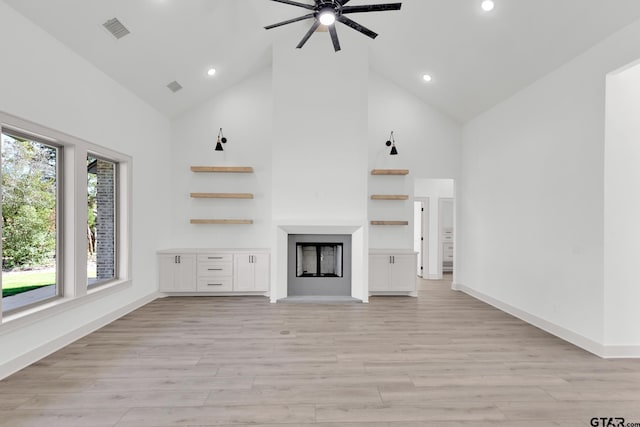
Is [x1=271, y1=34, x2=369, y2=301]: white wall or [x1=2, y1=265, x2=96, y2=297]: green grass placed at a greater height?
[x1=271, y1=34, x2=369, y2=301]: white wall

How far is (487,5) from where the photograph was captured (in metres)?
3.44

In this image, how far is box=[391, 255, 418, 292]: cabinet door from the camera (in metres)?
5.47

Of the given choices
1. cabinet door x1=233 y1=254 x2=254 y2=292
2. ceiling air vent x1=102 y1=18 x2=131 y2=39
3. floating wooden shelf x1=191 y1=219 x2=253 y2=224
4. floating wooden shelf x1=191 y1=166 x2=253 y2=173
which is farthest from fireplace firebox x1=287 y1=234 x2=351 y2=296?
ceiling air vent x1=102 y1=18 x2=131 y2=39

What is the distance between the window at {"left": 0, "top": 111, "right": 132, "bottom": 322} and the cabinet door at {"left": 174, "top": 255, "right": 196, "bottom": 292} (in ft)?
2.87

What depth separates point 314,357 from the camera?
302 centimetres

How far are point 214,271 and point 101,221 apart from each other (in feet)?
5.92

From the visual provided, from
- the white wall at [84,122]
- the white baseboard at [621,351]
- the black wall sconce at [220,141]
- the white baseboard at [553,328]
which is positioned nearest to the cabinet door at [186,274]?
the white wall at [84,122]

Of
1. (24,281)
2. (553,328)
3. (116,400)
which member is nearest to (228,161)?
(24,281)

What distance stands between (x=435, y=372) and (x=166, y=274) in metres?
4.32

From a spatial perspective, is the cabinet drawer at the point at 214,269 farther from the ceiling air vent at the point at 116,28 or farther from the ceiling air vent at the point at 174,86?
the ceiling air vent at the point at 116,28

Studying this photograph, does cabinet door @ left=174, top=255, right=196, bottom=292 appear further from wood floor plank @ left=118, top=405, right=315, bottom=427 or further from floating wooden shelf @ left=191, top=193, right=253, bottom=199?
wood floor plank @ left=118, top=405, right=315, bottom=427

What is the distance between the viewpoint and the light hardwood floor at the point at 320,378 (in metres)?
2.13

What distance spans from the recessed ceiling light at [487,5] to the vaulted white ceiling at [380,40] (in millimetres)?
51

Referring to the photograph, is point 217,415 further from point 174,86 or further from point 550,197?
point 174,86
